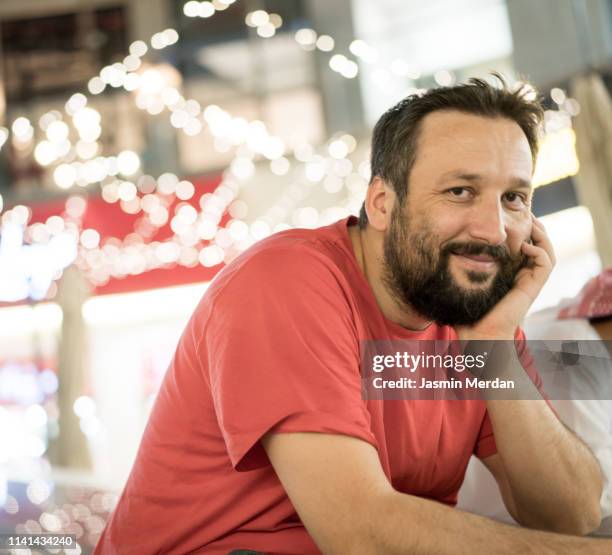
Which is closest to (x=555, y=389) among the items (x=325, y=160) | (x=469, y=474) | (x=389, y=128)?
(x=469, y=474)

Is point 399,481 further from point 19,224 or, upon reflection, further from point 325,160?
point 19,224

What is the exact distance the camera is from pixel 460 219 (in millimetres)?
1054

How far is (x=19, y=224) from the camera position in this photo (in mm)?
6910

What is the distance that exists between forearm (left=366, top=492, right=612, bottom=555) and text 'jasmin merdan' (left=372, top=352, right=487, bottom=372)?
0.72 ft

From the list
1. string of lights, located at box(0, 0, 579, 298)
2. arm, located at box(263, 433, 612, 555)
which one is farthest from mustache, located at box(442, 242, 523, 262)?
string of lights, located at box(0, 0, 579, 298)

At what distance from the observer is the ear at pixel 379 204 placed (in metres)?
1.15

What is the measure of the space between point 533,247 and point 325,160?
544cm

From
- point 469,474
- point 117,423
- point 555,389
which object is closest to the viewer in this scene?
point 555,389

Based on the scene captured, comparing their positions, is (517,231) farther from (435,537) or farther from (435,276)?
(435,537)

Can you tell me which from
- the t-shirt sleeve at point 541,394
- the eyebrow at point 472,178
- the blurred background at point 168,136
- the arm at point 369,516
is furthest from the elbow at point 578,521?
the blurred background at point 168,136

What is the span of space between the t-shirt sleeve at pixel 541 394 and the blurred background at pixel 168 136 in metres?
4.21

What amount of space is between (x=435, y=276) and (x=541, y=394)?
23 centimetres

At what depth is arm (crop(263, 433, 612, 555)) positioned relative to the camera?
83 centimetres

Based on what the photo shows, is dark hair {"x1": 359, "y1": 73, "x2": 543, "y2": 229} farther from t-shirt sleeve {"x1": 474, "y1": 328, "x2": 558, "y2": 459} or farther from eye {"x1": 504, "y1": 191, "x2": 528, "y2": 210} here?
t-shirt sleeve {"x1": 474, "y1": 328, "x2": 558, "y2": 459}
